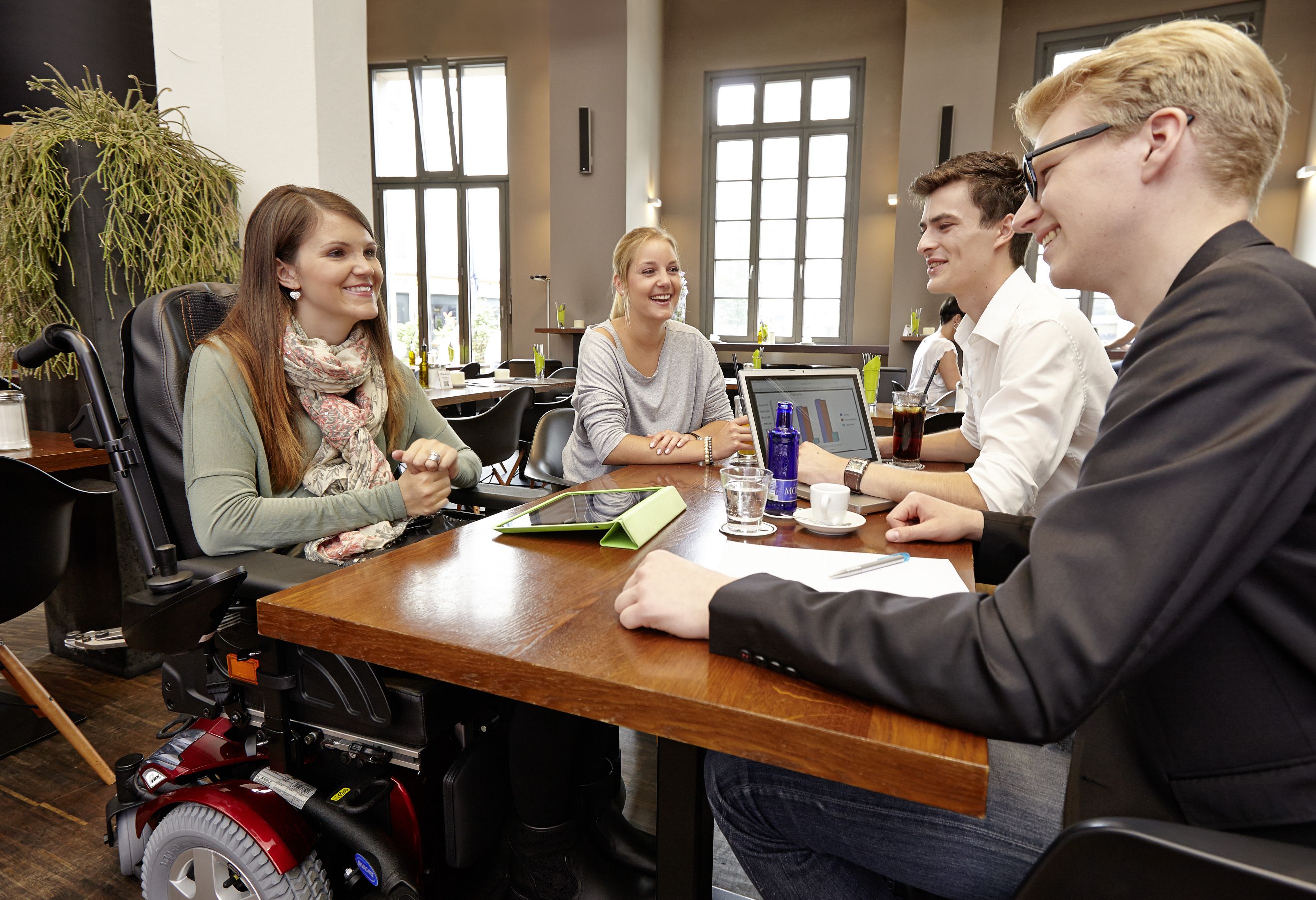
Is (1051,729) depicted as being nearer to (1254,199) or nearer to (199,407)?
(1254,199)

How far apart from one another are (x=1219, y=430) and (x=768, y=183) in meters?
8.90

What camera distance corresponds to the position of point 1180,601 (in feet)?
2.00

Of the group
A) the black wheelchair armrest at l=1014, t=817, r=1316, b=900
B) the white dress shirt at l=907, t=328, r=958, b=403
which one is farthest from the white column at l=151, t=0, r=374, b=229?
the white dress shirt at l=907, t=328, r=958, b=403

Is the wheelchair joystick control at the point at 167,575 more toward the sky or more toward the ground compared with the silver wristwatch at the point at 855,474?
more toward the ground

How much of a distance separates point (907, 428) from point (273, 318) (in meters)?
1.45

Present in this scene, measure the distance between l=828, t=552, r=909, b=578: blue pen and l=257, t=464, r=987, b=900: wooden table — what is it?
0.29ft

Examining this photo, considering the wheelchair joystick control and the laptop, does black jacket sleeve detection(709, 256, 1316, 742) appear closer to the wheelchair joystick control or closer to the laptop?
the laptop

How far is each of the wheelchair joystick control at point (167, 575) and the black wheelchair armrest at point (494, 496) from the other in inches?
22.7

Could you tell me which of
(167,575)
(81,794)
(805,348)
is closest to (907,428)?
(167,575)

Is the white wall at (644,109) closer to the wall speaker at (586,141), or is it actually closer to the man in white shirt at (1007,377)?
the wall speaker at (586,141)

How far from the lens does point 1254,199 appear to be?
80cm

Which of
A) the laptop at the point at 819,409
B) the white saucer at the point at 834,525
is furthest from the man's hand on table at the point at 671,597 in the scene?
the laptop at the point at 819,409

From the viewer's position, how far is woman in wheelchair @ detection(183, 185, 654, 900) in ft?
3.99

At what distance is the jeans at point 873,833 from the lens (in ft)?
2.70
